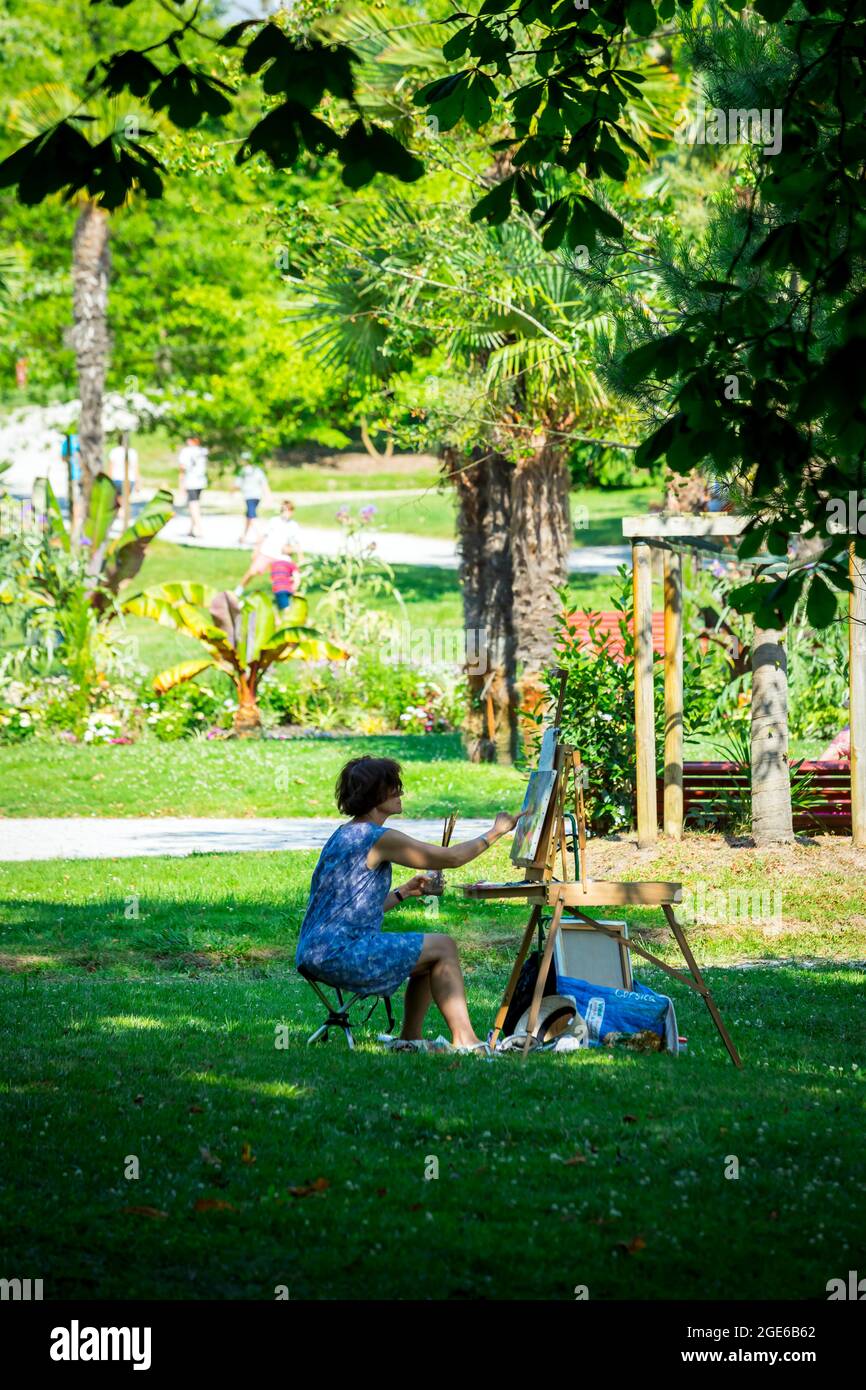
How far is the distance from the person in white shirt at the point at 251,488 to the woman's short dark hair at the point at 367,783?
89.4ft

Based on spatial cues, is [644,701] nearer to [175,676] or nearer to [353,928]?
[353,928]

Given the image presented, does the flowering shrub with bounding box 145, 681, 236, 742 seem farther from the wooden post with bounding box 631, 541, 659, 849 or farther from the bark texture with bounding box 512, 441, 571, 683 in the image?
the wooden post with bounding box 631, 541, 659, 849

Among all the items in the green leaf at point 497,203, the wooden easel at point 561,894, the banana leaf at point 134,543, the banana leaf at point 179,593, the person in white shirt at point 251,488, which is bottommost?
the wooden easel at point 561,894

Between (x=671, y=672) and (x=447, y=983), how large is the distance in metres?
5.57

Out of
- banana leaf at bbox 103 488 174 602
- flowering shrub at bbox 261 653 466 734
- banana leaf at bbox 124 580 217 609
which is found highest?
banana leaf at bbox 103 488 174 602

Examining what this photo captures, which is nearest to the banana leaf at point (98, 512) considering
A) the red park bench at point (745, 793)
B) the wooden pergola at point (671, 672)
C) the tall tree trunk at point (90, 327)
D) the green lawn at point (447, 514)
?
the tall tree trunk at point (90, 327)

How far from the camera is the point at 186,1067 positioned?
6.41 m

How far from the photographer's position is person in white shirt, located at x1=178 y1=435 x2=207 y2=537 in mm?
34188

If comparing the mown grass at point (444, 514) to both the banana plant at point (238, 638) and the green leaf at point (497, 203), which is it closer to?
the banana plant at point (238, 638)

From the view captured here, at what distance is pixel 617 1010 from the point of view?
23.2 ft

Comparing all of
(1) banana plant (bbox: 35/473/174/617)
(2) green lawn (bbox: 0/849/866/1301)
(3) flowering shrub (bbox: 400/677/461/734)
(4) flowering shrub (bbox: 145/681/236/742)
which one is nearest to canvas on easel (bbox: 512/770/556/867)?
(2) green lawn (bbox: 0/849/866/1301)

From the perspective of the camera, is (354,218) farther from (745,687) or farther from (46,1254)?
(46,1254)

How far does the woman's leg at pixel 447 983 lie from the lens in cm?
675

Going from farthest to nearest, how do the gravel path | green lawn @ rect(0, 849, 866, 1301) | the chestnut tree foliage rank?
1. the gravel path
2. the chestnut tree foliage
3. green lawn @ rect(0, 849, 866, 1301)
